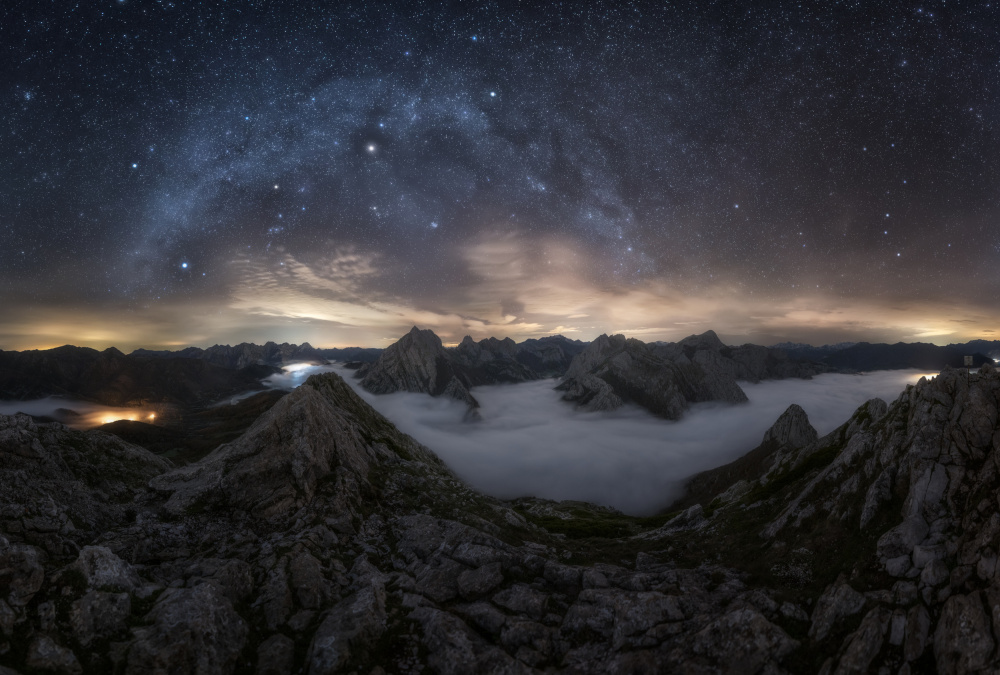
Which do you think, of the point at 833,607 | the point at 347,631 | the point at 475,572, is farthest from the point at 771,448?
the point at 347,631

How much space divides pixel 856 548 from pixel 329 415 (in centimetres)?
6348

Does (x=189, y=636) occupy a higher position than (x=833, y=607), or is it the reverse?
(x=833, y=607)

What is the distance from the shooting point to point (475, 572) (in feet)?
119

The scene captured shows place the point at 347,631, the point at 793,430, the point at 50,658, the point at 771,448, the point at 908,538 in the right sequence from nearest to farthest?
the point at 50,658 → the point at 908,538 → the point at 347,631 → the point at 793,430 → the point at 771,448

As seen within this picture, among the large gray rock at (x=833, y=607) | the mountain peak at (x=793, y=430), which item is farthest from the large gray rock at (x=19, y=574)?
the mountain peak at (x=793, y=430)

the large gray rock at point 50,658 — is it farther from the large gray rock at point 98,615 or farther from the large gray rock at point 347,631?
the large gray rock at point 347,631

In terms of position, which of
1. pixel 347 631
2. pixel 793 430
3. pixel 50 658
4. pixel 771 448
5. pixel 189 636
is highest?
pixel 50 658

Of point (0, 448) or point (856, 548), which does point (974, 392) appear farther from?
point (0, 448)

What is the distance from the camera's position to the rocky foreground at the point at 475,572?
22.1 metres

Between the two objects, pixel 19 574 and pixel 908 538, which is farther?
pixel 908 538

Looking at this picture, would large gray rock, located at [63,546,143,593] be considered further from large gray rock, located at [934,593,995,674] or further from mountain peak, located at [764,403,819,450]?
mountain peak, located at [764,403,819,450]

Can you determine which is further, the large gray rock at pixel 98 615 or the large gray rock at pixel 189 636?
the large gray rock at pixel 189 636

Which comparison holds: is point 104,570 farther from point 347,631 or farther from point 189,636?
point 347,631

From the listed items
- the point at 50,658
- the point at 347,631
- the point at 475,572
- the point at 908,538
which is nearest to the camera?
the point at 50,658
